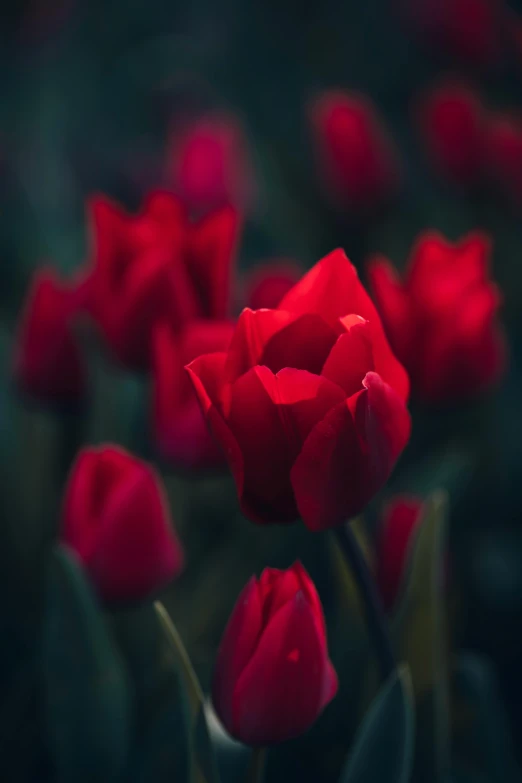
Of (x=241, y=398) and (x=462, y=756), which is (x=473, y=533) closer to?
(x=462, y=756)

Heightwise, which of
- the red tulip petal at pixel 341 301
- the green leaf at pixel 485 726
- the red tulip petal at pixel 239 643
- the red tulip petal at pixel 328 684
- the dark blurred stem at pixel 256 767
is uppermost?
the red tulip petal at pixel 341 301

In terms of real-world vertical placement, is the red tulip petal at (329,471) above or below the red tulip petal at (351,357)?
below

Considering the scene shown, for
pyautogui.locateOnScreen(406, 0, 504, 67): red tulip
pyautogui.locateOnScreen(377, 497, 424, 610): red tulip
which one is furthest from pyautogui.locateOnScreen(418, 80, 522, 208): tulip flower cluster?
pyautogui.locateOnScreen(377, 497, 424, 610): red tulip

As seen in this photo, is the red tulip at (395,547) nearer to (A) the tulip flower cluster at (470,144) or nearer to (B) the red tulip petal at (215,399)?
(B) the red tulip petal at (215,399)

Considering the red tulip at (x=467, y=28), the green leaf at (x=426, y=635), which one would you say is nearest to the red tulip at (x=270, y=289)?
the green leaf at (x=426, y=635)

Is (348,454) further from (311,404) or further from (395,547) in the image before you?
(395,547)

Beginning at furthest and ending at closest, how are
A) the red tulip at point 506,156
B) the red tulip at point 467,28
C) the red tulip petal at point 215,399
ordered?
the red tulip at point 467,28 < the red tulip at point 506,156 < the red tulip petal at point 215,399
